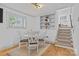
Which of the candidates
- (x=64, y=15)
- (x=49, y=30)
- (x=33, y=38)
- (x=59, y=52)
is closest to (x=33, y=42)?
(x=33, y=38)

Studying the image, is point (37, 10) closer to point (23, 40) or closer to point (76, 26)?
point (23, 40)

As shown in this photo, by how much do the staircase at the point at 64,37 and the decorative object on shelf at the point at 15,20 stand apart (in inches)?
20.9

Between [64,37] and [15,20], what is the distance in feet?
2.39

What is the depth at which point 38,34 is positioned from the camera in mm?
1686

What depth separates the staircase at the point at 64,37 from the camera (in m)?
1.62

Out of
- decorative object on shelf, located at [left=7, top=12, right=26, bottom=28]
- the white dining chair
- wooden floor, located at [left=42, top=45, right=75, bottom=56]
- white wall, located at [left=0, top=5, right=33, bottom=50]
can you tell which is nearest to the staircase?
wooden floor, located at [left=42, top=45, right=75, bottom=56]

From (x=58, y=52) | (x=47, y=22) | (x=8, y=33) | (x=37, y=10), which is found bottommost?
(x=58, y=52)

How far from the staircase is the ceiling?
11.4 inches

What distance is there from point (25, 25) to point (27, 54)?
410mm

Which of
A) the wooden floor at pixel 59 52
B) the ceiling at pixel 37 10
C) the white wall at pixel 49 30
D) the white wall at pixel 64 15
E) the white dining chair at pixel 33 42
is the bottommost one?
the wooden floor at pixel 59 52

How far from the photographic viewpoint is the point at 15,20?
166 centimetres

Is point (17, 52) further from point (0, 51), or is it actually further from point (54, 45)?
point (54, 45)

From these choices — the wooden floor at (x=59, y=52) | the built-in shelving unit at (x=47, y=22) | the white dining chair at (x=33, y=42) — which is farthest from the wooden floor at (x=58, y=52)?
the built-in shelving unit at (x=47, y=22)

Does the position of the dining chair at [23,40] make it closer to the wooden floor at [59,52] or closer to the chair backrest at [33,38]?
the chair backrest at [33,38]
